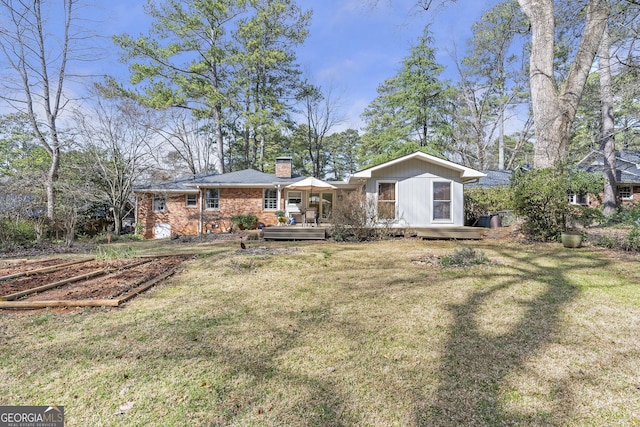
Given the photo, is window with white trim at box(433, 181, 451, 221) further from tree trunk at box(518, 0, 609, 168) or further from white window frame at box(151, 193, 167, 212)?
white window frame at box(151, 193, 167, 212)

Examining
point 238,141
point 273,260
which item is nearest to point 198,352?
point 273,260

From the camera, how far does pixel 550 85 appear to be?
9.36 meters

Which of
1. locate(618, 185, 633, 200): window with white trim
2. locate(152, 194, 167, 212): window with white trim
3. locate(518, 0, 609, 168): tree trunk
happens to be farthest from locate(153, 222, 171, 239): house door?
locate(618, 185, 633, 200): window with white trim

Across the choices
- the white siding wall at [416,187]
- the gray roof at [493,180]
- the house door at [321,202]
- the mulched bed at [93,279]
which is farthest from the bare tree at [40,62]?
the gray roof at [493,180]

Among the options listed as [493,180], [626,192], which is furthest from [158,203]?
[626,192]

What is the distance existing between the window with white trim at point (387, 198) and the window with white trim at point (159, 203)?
41.6 ft

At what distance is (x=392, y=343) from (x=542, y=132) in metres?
9.88

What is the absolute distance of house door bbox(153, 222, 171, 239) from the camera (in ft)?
55.2

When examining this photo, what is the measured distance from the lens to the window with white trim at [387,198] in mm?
11547

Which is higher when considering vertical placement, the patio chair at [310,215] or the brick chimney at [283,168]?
the brick chimney at [283,168]

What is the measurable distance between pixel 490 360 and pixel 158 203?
1830 centimetres

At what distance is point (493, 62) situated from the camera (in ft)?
73.5

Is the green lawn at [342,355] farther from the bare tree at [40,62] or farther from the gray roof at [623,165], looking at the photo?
the gray roof at [623,165]

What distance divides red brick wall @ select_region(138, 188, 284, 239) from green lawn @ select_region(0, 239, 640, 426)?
11916 millimetres
